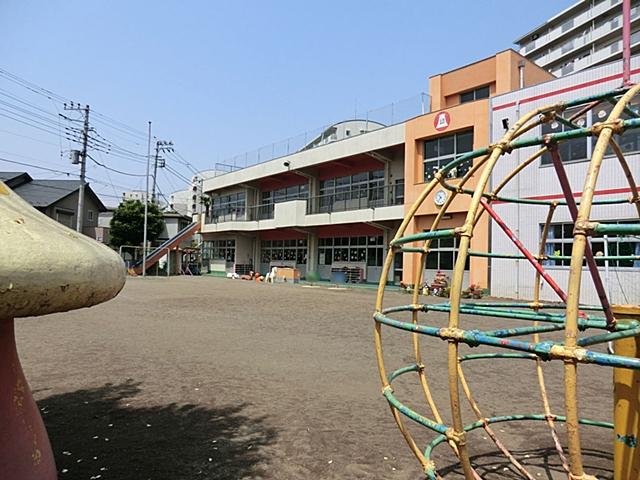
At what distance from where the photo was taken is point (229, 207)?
39.2 m

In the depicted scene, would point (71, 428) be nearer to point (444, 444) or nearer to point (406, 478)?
point (406, 478)

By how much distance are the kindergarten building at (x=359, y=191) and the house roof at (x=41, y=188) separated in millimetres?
13973

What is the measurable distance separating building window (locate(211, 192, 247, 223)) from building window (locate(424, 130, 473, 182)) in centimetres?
1848

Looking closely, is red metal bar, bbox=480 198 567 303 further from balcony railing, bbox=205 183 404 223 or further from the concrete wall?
balcony railing, bbox=205 183 404 223

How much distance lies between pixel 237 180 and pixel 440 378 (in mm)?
32828

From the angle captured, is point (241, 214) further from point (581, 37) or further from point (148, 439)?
point (581, 37)

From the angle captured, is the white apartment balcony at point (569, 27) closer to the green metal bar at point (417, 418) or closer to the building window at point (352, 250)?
the building window at point (352, 250)

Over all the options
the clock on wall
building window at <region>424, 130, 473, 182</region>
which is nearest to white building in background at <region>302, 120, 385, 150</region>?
building window at <region>424, 130, 473, 182</region>

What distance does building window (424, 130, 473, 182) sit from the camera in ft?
67.5

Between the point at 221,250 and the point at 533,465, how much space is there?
38.6m

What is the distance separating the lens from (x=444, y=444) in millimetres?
3895

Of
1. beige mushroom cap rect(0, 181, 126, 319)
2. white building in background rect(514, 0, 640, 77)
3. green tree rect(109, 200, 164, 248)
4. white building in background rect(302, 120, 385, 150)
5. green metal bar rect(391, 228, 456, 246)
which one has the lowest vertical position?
beige mushroom cap rect(0, 181, 126, 319)

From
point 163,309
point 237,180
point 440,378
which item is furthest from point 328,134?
point 440,378

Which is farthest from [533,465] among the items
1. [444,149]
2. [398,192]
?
[398,192]
